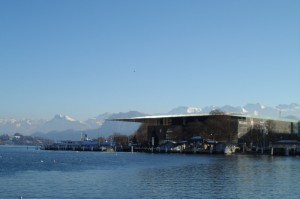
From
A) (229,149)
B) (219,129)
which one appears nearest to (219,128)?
(219,129)

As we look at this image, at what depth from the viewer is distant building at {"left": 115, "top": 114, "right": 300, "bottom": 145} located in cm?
16050

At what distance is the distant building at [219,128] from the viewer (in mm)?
160500

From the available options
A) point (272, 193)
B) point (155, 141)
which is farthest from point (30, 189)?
point (155, 141)

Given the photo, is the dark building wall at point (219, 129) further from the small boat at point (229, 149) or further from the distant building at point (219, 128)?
the small boat at point (229, 149)

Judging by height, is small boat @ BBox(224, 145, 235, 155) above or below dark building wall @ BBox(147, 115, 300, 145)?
below

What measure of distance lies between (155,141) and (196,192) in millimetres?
148107

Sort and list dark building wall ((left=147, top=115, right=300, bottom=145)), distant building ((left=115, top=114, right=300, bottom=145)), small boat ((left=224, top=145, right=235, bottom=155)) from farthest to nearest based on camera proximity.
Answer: distant building ((left=115, top=114, right=300, bottom=145)) → dark building wall ((left=147, top=115, right=300, bottom=145)) → small boat ((left=224, top=145, right=235, bottom=155))

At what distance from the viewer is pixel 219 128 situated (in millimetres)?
159250

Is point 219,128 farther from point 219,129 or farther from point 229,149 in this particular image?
point 229,149

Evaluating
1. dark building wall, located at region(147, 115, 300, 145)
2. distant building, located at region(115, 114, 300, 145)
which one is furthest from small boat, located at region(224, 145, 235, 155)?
dark building wall, located at region(147, 115, 300, 145)

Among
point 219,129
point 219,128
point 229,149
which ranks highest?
point 219,128

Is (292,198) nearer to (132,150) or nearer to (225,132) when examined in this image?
(225,132)

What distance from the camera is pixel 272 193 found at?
40.8m

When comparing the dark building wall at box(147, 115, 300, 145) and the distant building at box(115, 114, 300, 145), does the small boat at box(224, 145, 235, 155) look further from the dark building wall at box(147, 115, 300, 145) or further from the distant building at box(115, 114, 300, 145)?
the dark building wall at box(147, 115, 300, 145)
